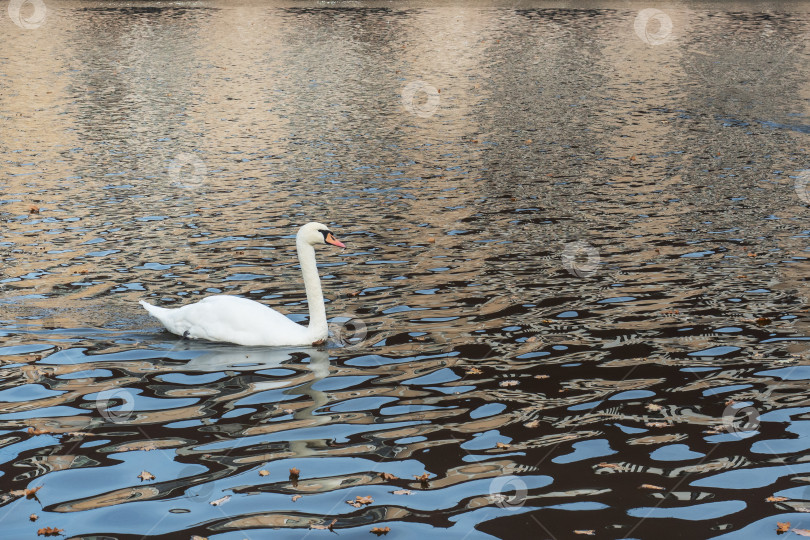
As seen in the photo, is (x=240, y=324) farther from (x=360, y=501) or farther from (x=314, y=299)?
(x=360, y=501)

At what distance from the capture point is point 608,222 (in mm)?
16688

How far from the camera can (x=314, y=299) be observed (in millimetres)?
10836

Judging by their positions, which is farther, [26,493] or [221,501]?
[26,493]

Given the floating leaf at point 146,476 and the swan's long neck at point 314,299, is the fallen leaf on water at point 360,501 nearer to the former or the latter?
the floating leaf at point 146,476

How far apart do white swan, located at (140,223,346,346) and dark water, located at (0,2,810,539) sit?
0.74 ft

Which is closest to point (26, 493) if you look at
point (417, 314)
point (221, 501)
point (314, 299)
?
point (221, 501)

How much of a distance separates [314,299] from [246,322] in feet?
2.71

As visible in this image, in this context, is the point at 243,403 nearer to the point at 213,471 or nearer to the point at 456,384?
the point at 213,471

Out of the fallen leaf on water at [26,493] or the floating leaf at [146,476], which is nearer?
the fallen leaf on water at [26,493]

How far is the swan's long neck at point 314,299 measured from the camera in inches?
422

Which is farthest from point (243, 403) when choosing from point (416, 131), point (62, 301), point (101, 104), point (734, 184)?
point (101, 104)

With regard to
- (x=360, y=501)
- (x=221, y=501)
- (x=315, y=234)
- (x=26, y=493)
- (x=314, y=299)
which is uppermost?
(x=315, y=234)

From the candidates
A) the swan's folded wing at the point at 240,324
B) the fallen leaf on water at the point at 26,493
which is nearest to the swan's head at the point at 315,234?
the swan's folded wing at the point at 240,324

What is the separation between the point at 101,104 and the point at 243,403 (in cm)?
2369
